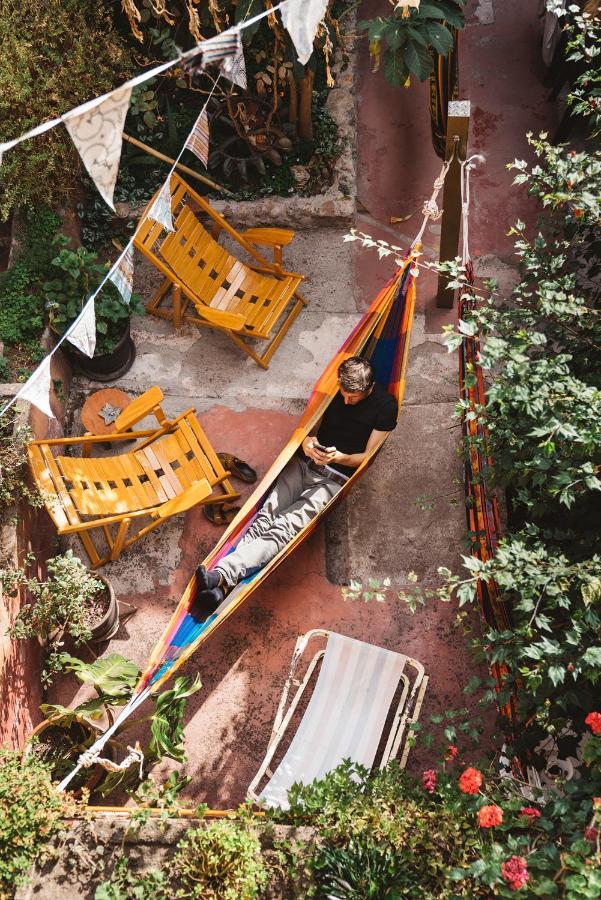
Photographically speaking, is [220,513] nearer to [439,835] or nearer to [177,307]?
[177,307]

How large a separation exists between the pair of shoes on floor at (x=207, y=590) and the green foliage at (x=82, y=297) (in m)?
1.68

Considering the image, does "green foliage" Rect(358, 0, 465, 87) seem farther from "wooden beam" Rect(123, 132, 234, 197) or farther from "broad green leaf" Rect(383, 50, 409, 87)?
"wooden beam" Rect(123, 132, 234, 197)

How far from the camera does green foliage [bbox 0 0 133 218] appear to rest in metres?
4.88

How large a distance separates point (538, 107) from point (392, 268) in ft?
5.39

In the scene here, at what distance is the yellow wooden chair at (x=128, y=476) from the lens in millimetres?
4539

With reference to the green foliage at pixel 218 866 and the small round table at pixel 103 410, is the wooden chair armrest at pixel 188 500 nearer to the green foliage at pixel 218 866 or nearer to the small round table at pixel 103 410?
the small round table at pixel 103 410

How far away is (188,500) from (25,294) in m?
1.73

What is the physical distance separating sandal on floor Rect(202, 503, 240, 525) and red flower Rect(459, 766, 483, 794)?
2.18 metres

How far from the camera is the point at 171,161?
18.0 feet

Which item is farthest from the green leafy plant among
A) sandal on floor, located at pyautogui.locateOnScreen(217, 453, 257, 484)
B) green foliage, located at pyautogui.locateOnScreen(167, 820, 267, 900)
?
green foliage, located at pyautogui.locateOnScreen(167, 820, 267, 900)

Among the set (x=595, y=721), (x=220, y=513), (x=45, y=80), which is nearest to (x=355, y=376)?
(x=220, y=513)

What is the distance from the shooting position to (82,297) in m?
5.06

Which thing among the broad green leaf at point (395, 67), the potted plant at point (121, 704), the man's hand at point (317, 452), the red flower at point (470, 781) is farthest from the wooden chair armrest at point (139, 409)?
the red flower at point (470, 781)

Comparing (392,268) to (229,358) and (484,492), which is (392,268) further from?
(484,492)
